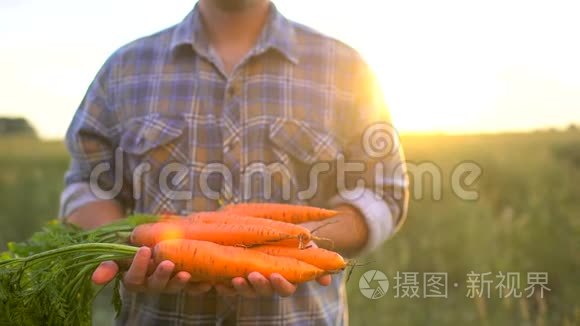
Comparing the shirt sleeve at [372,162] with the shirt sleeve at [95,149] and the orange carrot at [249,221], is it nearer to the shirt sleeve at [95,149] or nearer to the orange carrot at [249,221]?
the orange carrot at [249,221]

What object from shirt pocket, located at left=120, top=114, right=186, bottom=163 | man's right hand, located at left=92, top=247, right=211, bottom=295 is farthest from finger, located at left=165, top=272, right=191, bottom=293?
shirt pocket, located at left=120, top=114, right=186, bottom=163

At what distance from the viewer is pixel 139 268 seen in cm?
165

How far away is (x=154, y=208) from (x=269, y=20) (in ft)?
2.53

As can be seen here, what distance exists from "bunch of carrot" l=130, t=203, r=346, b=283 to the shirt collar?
1.84ft

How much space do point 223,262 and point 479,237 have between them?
337cm

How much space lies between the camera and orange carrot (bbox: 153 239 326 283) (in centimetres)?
174

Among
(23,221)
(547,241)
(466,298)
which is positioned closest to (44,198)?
(23,221)

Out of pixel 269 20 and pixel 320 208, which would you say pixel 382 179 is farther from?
pixel 269 20

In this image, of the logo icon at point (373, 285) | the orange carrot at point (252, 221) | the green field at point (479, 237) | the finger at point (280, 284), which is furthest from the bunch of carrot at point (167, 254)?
the green field at point (479, 237)

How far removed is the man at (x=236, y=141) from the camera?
203 cm

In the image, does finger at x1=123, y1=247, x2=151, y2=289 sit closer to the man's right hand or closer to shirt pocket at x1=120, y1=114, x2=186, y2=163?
the man's right hand

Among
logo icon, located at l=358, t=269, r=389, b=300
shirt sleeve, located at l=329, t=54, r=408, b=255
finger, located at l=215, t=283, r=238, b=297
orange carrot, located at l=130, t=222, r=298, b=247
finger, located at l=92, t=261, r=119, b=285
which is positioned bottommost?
logo icon, located at l=358, t=269, r=389, b=300

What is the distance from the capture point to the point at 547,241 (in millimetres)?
5125

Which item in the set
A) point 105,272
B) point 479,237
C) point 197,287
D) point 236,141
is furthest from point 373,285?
point 105,272
